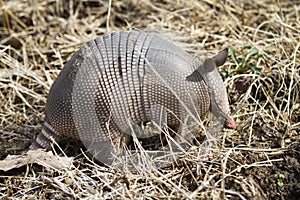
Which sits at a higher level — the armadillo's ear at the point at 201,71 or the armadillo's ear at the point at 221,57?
the armadillo's ear at the point at 221,57

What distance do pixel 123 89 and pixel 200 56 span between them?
1.51 m

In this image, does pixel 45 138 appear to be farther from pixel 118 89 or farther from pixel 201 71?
pixel 201 71

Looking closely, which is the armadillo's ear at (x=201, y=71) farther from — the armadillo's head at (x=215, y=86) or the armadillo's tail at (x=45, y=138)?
the armadillo's tail at (x=45, y=138)

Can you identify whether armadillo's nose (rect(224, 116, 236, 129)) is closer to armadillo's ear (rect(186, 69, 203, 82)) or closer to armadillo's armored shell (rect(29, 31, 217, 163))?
armadillo's armored shell (rect(29, 31, 217, 163))

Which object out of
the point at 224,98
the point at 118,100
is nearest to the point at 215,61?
the point at 224,98

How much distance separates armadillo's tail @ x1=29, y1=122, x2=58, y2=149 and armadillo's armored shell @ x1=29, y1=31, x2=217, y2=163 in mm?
22

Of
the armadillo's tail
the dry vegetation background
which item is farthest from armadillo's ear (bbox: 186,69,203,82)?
the armadillo's tail

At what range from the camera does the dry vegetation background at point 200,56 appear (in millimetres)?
4109

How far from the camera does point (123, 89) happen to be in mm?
4629

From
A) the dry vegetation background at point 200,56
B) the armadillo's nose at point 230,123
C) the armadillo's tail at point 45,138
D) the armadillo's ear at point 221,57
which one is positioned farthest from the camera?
the armadillo's tail at point 45,138

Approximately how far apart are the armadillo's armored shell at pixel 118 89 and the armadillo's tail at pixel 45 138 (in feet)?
0.07

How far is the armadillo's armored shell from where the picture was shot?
4.57 m

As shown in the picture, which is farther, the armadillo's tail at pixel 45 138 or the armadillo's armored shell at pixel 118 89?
the armadillo's tail at pixel 45 138

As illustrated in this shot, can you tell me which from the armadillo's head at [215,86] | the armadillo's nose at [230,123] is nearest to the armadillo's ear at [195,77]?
the armadillo's head at [215,86]
